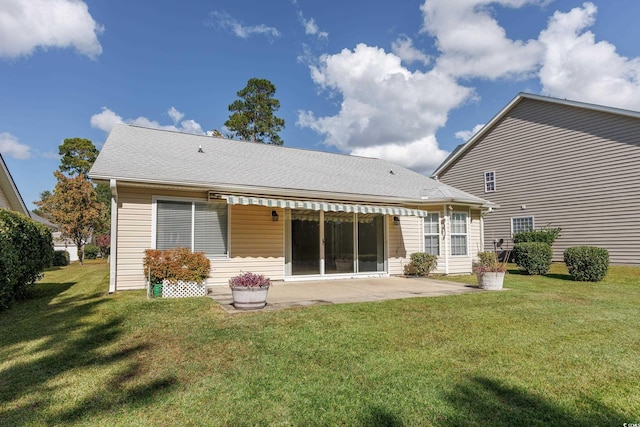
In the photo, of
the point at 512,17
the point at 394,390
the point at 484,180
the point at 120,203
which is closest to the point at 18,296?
the point at 120,203

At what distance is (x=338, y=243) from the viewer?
48.7 ft

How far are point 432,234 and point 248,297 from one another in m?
11.3

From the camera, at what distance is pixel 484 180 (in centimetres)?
2647

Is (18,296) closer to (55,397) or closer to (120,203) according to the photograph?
(120,203)

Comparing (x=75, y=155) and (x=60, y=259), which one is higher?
(x=75, y=155)

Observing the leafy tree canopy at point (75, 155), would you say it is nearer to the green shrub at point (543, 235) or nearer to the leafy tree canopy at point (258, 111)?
the leafy tree canopy at point (258, 111)

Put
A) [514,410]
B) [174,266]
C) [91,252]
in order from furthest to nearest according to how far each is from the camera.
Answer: [91,252], [174,266], [514,410]

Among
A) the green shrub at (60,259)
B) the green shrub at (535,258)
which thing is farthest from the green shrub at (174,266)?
the green shrub at (60,259)

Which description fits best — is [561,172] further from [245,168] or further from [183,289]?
[183,289]

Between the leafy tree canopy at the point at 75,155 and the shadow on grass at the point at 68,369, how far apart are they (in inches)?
1821

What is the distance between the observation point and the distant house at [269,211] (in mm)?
11141

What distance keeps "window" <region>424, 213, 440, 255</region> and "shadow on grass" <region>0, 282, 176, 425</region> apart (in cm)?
1358

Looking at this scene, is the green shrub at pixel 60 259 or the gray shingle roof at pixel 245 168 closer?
the gray shingle roof at pixel 245 168

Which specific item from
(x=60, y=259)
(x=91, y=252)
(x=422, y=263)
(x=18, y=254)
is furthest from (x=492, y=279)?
(x=91, y=252)
